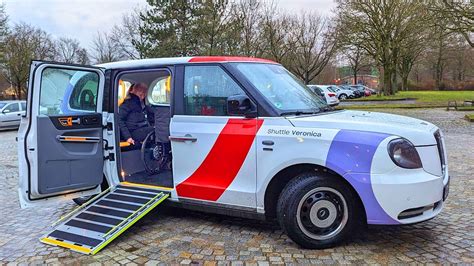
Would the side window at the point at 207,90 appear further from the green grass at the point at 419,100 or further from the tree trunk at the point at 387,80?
the tree trunk at the point at 387,80

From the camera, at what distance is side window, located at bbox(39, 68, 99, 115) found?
4.64 m

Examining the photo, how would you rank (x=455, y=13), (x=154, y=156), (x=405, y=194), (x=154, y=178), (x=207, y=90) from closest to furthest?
(x=405, y=194)
(x=207, y=90)
(x=154, y=178)
(x=154, y=156)
(x=455, y=13)

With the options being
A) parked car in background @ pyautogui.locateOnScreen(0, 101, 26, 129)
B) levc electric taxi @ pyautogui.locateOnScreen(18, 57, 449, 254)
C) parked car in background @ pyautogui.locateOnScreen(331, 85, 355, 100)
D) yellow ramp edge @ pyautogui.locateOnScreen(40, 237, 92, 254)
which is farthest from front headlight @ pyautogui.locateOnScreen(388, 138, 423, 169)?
parked car in background @ pyautogui.locateOnScreen(331, 85, 355, 100)

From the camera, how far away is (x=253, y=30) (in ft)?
96.1

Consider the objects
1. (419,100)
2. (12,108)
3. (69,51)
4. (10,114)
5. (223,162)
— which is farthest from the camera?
(69,51)

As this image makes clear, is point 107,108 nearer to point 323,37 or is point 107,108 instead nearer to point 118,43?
point 323,37

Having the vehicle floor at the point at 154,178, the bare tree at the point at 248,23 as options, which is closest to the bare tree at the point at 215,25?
the bare tree at the point at 248,23

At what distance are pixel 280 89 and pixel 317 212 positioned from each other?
1456 mm

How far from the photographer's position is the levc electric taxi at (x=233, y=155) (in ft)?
12.6

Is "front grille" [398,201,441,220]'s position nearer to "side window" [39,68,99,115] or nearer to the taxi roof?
the taxi roof

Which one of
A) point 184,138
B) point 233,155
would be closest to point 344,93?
point 184,138

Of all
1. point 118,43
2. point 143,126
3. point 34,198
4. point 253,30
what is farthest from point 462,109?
point 118,43

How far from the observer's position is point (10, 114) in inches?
774

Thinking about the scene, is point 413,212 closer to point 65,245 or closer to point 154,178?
point 154,178
